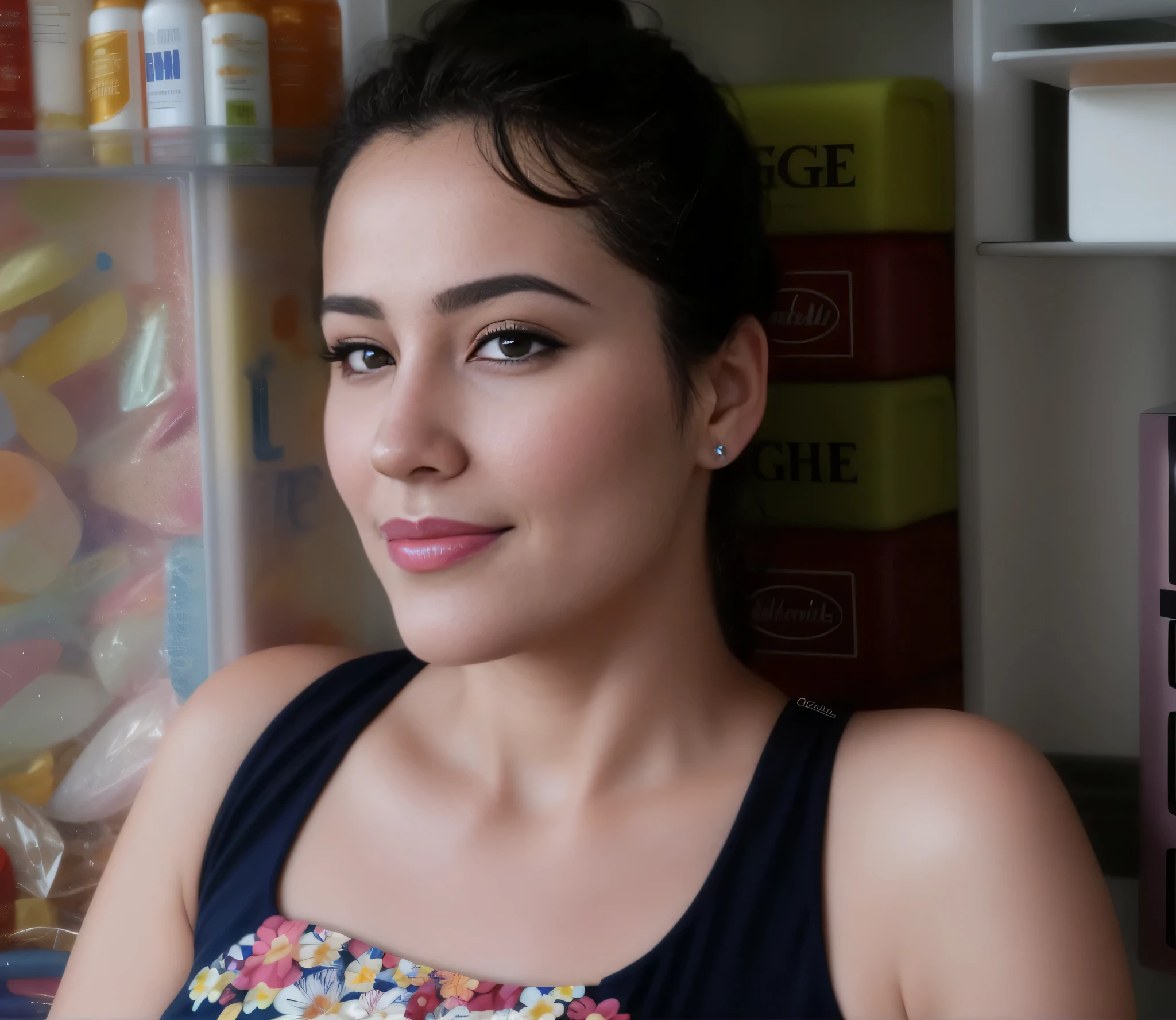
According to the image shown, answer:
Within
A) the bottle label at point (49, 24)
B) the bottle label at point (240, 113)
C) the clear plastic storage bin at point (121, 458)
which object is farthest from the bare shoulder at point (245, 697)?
the bottle label at point (49, 24)

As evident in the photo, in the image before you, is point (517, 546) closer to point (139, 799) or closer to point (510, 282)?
point (510, 282)

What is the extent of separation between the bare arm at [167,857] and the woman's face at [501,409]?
0.92 ft

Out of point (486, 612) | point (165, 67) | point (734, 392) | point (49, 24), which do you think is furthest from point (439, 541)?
point (49, 24)

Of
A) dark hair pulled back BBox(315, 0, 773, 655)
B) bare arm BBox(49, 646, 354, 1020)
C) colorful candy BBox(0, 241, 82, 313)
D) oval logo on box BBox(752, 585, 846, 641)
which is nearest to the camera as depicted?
dark hair pulled back BBox(315, 0, 773, 655)

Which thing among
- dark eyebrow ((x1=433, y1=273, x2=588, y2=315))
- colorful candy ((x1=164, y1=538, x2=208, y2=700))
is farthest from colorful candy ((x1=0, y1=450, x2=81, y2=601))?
dark eyebrow ((x1=433, y1=273, x2=588, y2=315))

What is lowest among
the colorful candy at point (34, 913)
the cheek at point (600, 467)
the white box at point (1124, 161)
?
the colorful candy at point (34, 913)

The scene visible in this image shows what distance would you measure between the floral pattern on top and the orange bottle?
32.2 inches

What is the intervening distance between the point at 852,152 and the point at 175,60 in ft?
2.27

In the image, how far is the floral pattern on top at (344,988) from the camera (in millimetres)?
998

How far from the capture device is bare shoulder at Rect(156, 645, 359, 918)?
1.21m

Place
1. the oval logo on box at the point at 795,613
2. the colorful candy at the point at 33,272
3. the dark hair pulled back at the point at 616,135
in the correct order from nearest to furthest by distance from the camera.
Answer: the dark hair pulled back at the point at 616,135
the colorful candy at the point at 33,272
the oval logo on box at the point at 795,613

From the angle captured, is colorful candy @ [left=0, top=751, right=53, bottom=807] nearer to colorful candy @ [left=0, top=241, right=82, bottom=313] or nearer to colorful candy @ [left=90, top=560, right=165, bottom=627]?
colorful candy @ [left=90, top=560, right=165, bottom=627]

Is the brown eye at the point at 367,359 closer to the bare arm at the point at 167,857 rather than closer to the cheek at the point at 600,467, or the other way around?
the cheek at the point at 600,467

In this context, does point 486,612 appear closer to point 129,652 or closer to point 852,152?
point 129,652
